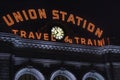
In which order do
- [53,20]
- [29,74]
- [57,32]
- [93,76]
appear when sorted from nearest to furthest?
[29,74] < [93,76] < [57,32] < [53,20]

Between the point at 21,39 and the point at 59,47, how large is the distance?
14.9 ft

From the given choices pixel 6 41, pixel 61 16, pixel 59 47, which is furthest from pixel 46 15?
pixel 6 41

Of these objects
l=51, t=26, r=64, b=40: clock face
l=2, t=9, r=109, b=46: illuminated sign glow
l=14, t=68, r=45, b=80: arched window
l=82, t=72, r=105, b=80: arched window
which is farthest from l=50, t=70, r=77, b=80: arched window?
l=51, t=26, r=64, b=40: clock face

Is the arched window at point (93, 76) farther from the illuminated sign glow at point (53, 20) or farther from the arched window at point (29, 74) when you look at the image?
the arched window at point (29, 74)

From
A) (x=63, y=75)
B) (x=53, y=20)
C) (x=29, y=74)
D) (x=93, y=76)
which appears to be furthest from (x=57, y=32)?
(x=93, y=76)

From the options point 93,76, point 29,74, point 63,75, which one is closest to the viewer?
point 29,74

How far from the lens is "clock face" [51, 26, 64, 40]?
41.6m

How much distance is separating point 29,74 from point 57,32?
6.44 m

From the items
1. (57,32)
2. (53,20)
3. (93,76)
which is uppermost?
(53,20)

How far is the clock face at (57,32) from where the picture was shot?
41562 mm

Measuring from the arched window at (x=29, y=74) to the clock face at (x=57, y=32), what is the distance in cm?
521

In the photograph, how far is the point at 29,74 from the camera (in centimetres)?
3862

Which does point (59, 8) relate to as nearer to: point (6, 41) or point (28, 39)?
point (28, 39)

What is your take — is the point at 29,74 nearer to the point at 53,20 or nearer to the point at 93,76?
the point at 53,20
